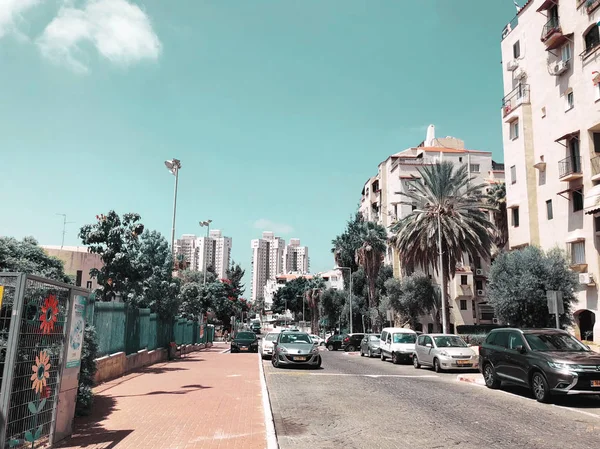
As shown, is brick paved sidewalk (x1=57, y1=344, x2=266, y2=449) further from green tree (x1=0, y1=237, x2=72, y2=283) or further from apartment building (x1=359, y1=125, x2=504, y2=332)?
apartment building (x1=359, y1=125, x2=504, y2=332)

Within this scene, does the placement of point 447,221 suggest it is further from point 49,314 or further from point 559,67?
point 49,314

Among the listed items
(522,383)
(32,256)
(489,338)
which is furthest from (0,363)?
(489,338)

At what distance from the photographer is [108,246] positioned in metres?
20.3

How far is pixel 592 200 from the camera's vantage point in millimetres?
25109

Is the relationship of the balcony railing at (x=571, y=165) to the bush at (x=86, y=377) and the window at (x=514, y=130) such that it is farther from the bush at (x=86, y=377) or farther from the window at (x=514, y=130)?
the bush at (x=86, y=377)

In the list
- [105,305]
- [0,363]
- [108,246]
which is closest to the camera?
[0,363]

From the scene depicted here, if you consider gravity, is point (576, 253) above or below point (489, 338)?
above

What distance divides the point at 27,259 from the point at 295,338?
14.7 metres

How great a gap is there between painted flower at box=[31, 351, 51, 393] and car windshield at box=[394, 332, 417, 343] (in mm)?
22635

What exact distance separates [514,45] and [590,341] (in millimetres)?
20990

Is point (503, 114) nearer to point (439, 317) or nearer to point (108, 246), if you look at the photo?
point (439, 317)

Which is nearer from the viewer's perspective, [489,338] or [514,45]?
[489,338]

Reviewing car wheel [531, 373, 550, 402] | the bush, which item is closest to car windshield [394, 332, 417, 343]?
car wheel [531, 373, 550, 402]

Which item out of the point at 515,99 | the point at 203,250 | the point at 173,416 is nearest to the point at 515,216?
the point at 515,99
